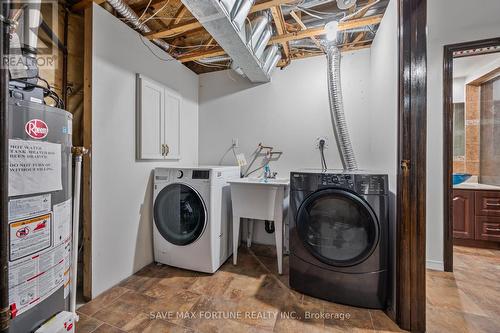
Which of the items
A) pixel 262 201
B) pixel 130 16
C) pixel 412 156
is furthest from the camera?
pixel 262 201

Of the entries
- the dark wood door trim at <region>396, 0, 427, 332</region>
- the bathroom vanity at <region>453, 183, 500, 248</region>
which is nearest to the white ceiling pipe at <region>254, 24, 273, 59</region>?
the dark wood door trim at <region>396, 0, 427, 332</region>

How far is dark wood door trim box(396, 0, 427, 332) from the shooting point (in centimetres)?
133

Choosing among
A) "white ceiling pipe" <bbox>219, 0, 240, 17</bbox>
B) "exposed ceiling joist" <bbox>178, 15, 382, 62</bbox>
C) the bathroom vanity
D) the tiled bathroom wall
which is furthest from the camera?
the tiled bathroom wall

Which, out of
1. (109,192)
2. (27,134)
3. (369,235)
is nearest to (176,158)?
(109,192)

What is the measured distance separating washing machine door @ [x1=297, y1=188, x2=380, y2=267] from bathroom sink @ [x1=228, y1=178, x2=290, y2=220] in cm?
35

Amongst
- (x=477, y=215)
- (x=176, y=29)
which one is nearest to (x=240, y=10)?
(x=176, y=29)

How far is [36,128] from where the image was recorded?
2.90ft

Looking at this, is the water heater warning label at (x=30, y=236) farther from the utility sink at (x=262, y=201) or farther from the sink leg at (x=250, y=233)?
the sink leg at (x=250, y=233)

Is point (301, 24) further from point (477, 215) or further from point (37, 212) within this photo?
point (477, 215)

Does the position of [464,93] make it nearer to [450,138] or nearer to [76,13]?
[450,138]

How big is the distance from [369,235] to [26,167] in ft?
6.21

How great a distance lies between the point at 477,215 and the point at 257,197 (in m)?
2.60

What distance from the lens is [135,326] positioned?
1411 mm

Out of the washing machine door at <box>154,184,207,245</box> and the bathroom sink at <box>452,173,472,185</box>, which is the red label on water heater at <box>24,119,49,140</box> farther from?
the bathroom sink at <box>452,173,472,185</box>
